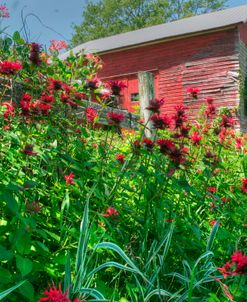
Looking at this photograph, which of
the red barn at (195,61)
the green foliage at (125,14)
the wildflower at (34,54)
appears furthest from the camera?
the green foliage at (125,14)

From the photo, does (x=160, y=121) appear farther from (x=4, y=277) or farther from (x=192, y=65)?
(x=192, y=65)

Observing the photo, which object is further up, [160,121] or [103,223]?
[160,121]

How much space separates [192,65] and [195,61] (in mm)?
197

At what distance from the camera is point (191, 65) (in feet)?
56.5

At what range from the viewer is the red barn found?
16.3 m

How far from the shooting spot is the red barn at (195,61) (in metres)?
16.3

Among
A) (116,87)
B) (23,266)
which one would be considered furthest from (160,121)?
(23,266)

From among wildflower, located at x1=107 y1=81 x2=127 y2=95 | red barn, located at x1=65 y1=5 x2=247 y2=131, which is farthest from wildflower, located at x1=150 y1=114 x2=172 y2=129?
red barn, located at x1=65 y1=5 x2=247 y2=131

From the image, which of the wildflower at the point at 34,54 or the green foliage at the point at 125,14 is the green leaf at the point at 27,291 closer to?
the wildflower at the point at 34,54

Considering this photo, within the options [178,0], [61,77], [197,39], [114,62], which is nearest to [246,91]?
[197,39]

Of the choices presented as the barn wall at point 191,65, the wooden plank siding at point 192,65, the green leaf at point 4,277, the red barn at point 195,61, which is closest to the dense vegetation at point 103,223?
the green leaf at point 4,277

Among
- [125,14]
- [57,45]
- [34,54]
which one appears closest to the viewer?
[34,54]

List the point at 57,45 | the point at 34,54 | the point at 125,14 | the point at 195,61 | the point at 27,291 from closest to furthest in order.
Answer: the point at 27,291, the point at 34,54, the point at 57,45, the point at 195,61, the point at 125,14

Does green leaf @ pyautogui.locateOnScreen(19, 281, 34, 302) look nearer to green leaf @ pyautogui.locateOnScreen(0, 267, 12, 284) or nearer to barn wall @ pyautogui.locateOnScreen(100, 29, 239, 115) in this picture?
green leaf @ pyautogui.locateOnScreen(0, 267, 12, 284)
